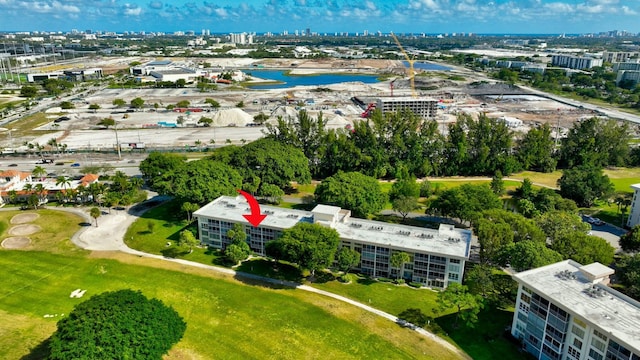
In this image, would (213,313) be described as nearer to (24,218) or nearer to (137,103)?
(24,218)

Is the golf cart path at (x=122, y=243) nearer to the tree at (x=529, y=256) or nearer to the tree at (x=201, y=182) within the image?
the tree at (x=201, y=182)

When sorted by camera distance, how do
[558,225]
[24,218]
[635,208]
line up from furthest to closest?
[24,218] → [635,208] → [558,225]

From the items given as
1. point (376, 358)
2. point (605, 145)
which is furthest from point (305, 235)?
point (605, 145)

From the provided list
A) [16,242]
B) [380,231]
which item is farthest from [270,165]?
[16,242]

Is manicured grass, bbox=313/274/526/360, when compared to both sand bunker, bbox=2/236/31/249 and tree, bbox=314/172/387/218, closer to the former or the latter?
tree, bbox=314/172/387/218

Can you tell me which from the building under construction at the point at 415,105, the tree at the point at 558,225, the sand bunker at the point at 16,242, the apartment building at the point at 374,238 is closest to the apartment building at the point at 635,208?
the tree at the point at 558,225

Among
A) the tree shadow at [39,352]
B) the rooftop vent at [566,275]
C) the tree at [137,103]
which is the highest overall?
the tree at [137,103]
